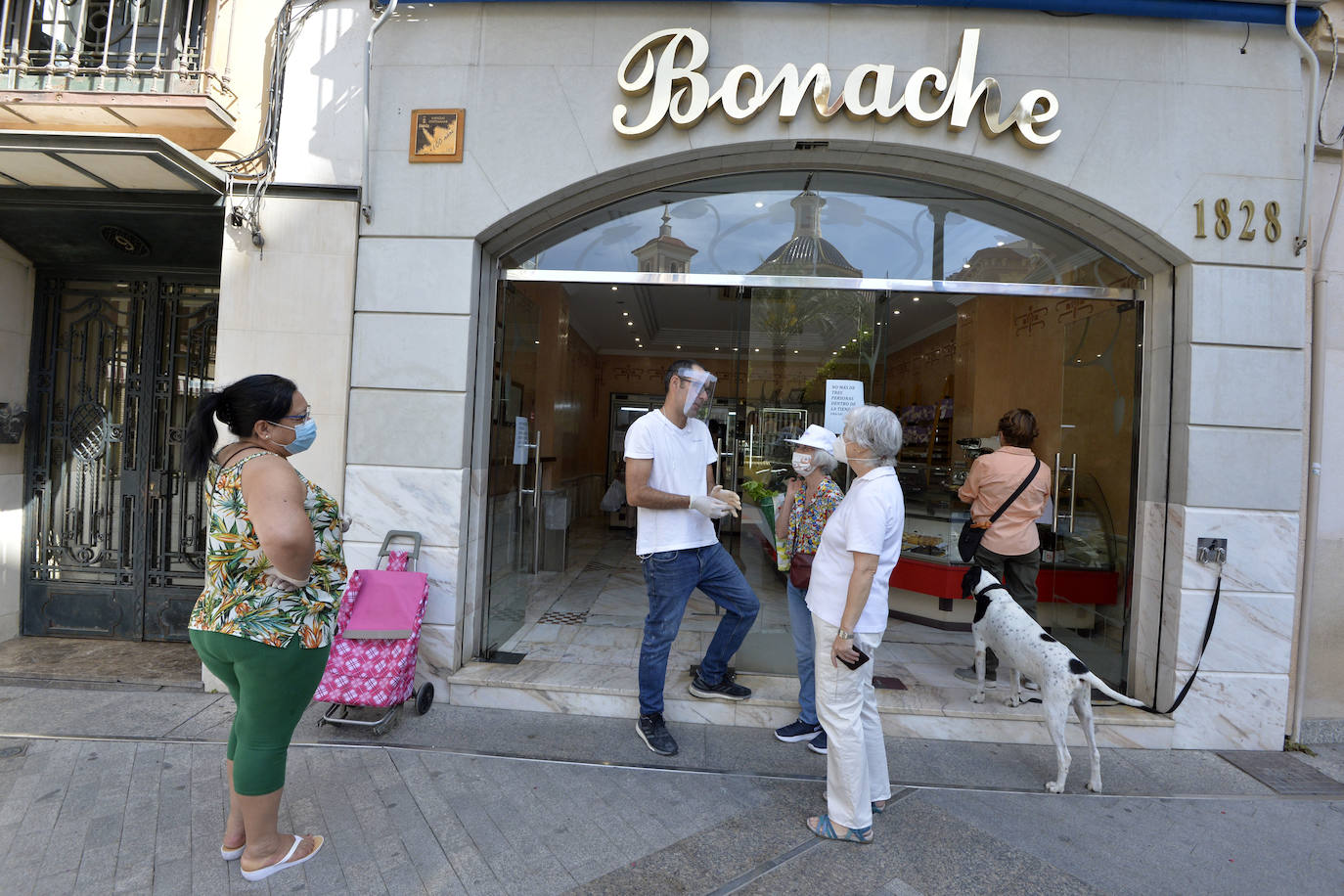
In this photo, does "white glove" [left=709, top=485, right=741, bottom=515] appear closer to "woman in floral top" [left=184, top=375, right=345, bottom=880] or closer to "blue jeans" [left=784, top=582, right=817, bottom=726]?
"blue jeans" [left=784, top=582, right=817, bottom=726]

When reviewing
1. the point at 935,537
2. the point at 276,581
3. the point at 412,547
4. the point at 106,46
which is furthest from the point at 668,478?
the point at 106,46

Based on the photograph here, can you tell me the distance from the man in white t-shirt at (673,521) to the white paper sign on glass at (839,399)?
123cm

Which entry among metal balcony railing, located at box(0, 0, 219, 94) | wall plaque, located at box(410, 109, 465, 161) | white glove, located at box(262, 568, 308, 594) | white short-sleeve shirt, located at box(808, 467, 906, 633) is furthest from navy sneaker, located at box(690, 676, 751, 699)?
metal balcony railing, located at box(0, 0, 219, 94)

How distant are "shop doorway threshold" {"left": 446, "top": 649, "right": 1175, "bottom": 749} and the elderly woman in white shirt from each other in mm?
1096

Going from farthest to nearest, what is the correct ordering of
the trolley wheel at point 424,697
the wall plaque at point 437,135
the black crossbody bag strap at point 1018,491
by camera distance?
1. the black crossbody bag strap at point 1018,491
2. the wall plaque at point 437,135
3. the trolley wheel at point 424,697

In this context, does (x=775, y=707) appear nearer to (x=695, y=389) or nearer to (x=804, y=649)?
(x=804, y=649)

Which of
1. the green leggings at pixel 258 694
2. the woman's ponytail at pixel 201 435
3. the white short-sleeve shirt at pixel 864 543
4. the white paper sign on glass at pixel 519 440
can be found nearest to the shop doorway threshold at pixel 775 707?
the white short-sleeve shirt at pixel 864 543

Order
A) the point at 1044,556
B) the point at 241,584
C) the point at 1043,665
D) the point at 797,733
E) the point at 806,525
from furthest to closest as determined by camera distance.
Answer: the point at 1044,556, the point at 797,733, the point at 806,525, the point at 1043,665, the point at 241,584

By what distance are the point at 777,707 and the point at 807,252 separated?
2.90 metres

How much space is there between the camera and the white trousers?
101 inches

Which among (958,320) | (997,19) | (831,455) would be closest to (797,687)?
(831,455)

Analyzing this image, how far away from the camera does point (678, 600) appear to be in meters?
3.36

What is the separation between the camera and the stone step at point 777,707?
147 inches

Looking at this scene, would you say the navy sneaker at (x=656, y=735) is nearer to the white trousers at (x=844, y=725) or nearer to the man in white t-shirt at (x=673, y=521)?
the man in white t-shirt at (x=673, y=521)
